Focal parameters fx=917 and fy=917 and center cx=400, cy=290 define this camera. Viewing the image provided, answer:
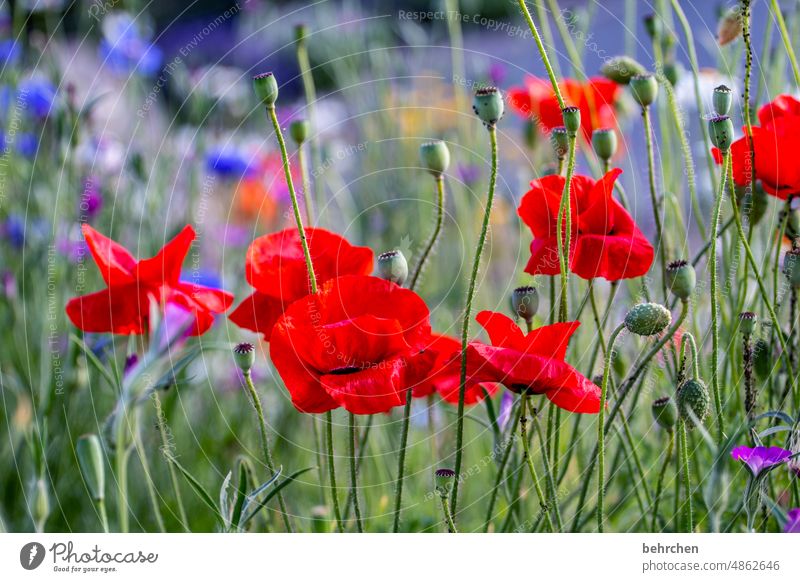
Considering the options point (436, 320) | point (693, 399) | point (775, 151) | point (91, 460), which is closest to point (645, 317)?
point (693, 399)

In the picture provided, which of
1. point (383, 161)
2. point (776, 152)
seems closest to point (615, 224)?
point (776, 152)

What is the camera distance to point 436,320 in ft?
3.37

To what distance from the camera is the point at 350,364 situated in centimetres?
Result: 41

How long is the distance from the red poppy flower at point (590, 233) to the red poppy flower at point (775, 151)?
71 mm

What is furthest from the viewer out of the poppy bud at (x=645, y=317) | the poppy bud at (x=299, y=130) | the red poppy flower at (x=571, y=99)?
the red poppy flower at (x=571, y=99)

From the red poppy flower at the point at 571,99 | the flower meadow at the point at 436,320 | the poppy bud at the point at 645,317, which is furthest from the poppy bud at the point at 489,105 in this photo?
the red poppy flower at the point at 571,99

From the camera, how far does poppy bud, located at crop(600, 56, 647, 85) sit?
1.70 feet

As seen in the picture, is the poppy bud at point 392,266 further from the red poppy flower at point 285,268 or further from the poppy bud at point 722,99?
the poppy bud at point 722,99

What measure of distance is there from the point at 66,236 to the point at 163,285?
48 cm

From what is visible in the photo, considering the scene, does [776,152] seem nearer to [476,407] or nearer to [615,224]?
[615,224]

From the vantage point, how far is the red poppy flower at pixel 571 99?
61 cm

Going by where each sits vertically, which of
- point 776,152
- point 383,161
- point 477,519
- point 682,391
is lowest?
point 477,519

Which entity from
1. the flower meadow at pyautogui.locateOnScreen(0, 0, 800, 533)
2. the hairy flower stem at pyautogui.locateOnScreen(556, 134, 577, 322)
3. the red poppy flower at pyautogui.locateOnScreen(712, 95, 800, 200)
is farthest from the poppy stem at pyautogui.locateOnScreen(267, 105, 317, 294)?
the red poppy flower at pyautogui.locateOnScreen(712, 95, 800, 200)

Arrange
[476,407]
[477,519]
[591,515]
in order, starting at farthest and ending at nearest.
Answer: [476,407]
[477,519]
[591,515]
